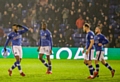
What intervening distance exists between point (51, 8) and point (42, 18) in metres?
1.07

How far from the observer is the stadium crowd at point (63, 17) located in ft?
90.0

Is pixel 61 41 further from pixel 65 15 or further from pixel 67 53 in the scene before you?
pixel 65 15

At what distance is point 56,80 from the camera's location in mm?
12438

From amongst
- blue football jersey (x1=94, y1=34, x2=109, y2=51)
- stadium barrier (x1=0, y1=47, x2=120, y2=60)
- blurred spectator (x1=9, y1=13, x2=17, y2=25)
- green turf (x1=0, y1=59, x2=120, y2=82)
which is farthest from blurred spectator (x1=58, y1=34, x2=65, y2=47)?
blue football jersey (x1=94, y1=34, x2=109, y2=51)

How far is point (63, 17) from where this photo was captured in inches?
1115

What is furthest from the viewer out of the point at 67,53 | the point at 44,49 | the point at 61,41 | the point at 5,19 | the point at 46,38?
the point at 5,19

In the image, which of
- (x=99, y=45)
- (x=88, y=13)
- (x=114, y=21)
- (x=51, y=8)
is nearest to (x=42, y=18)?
A: (x=51, y=8)

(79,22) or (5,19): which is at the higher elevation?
(5,19)

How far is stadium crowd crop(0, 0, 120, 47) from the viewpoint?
27.4 metres

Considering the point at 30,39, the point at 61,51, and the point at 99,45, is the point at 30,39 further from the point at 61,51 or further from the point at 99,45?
the point at 99,45

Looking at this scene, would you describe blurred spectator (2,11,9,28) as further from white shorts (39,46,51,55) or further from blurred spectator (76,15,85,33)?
white shorts (39,46,51,55)

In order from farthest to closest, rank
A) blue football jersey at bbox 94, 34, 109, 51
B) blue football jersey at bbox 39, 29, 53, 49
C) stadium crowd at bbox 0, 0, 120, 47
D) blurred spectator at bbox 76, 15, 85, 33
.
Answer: blurred spectator at bbox 76, 15, 85, 33 → stadium crowd at bbox 0, 0, 120, 47 → blue football jersey at bbox 39, 29, 53, 49 → blue football jersey at bbox 94, 34, 109, 51

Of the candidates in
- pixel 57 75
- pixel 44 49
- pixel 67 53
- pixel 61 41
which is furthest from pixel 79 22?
pixel 57 75

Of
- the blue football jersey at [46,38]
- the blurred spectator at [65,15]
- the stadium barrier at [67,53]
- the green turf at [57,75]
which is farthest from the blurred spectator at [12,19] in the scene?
the blue football jersey at [46,38]
